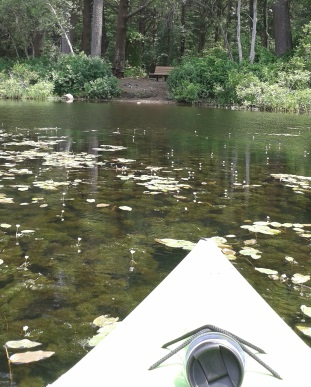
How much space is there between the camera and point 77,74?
26.6m

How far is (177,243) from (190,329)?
218 centimetres

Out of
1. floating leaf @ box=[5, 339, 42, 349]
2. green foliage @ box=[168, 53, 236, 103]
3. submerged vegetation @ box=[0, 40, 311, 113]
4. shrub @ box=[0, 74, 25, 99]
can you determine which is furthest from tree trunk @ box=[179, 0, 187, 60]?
floating leaf @ box=[5, 339, 42, 349]

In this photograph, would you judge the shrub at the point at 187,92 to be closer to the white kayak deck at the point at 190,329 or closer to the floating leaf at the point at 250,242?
the floating leaf at the point at 250,242

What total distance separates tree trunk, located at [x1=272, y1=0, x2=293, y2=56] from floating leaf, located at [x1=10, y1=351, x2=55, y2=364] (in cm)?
2849

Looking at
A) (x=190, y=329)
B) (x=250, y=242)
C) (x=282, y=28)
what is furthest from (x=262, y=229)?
(x=282, y=28)

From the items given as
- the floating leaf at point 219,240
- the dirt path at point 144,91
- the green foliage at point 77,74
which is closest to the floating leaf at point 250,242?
the floating leaf at point 219,240

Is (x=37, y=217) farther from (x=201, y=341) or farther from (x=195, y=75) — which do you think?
(x=195, y=75)

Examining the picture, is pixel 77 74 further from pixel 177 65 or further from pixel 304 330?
pixel 304 330

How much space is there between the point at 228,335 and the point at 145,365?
0.28 m

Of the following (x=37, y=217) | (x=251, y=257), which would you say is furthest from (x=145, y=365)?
(x=37, y=217)

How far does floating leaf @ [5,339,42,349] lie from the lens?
2.39m

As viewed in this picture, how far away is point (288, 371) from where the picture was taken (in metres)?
1.58

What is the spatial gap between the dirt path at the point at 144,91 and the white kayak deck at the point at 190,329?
25068 millimetres

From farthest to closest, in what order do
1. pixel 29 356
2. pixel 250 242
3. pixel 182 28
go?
1. pixel 182 28
2. pixel 250 242
3. pixel 29 356
